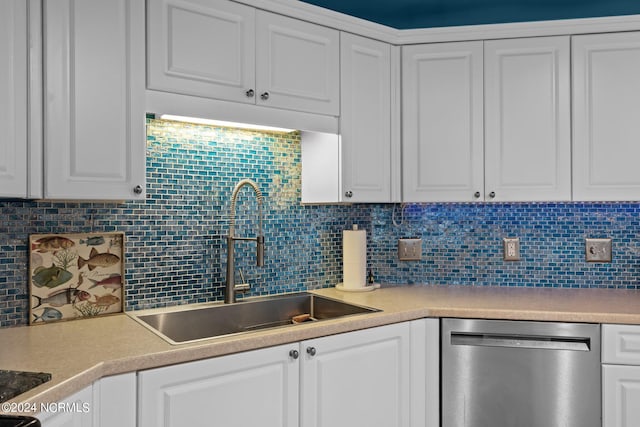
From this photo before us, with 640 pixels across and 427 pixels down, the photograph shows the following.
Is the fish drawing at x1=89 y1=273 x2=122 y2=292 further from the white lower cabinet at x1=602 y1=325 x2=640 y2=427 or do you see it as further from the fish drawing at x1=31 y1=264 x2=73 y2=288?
the white lower cabinet at x1=602 y1=325 x2=640 y2=427

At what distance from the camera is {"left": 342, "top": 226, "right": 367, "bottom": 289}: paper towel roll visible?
100 inches

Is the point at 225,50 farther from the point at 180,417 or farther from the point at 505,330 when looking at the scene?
the point at 505,330

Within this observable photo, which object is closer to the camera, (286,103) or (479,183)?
(286,103)

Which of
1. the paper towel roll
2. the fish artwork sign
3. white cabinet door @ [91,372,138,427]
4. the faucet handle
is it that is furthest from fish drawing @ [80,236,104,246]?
the paper towel roll

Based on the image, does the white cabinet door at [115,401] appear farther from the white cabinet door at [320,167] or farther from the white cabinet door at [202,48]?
the white cabinet door at [320,167]

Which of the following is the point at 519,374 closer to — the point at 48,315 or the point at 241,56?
the point at 241,56

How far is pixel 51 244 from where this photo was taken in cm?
191

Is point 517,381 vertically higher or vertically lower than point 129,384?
lower

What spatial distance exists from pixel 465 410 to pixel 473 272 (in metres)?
0.84

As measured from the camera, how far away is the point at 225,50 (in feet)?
6.63

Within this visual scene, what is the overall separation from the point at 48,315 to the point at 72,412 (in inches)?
28.2

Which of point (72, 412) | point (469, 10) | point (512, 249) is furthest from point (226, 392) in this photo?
point (469, 10)

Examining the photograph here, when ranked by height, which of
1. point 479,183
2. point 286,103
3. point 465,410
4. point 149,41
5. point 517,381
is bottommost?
point 465,410

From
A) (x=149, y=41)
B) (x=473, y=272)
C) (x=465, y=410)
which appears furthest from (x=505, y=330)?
(x=149, y=41)
